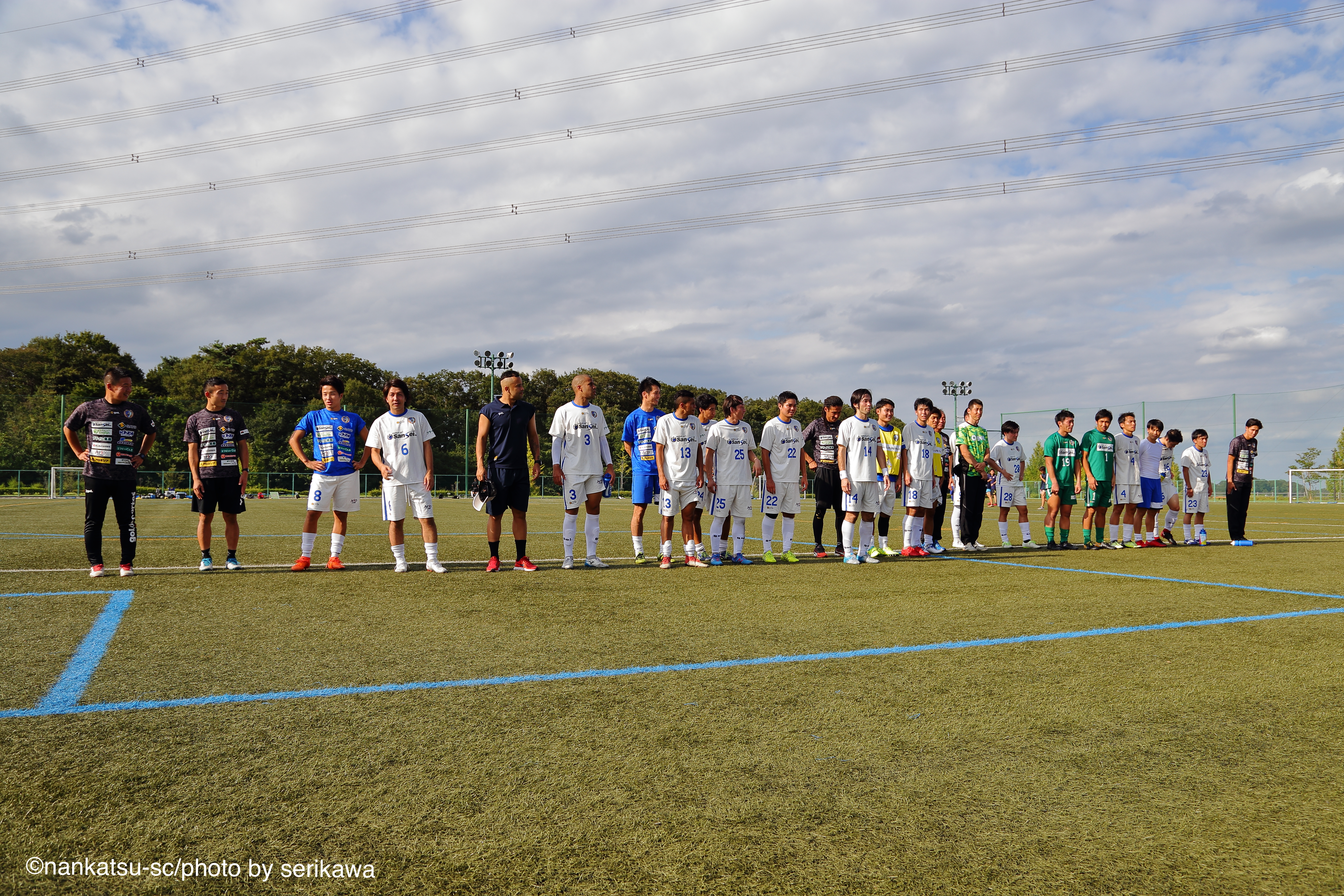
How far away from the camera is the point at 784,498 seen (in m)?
9.69

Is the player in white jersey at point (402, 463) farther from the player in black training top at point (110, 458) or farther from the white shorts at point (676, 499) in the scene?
the white shorts at point (676, 499)

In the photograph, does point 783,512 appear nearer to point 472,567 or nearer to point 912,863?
point 472,567

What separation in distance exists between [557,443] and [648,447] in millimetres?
1124

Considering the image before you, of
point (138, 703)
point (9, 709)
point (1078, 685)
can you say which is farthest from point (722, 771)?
point (9, 709)

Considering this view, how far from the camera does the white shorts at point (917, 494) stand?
980 cm

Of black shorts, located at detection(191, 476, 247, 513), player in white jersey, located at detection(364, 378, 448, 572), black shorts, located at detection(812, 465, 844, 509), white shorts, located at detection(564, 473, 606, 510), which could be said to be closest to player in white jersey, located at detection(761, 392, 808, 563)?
black shorts, located at detection(812, 465, 844, 509)

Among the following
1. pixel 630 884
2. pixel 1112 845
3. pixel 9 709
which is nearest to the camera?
pixel 630 884

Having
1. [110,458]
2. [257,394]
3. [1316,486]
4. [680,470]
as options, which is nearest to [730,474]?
[680,470]

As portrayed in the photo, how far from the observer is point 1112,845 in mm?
2115

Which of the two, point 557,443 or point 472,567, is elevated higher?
point 557,443

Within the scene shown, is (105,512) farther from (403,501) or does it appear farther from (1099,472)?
(1099,472)

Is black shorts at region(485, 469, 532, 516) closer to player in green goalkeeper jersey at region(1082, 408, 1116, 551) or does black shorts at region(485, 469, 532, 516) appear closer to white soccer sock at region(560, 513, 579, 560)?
white soccer sock at region(560, 513, 579, 560)

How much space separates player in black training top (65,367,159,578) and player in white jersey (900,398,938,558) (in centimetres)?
822

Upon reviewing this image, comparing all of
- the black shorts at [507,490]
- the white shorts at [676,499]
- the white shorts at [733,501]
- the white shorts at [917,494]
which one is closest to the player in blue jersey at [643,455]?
the white shorts at [676,499]
